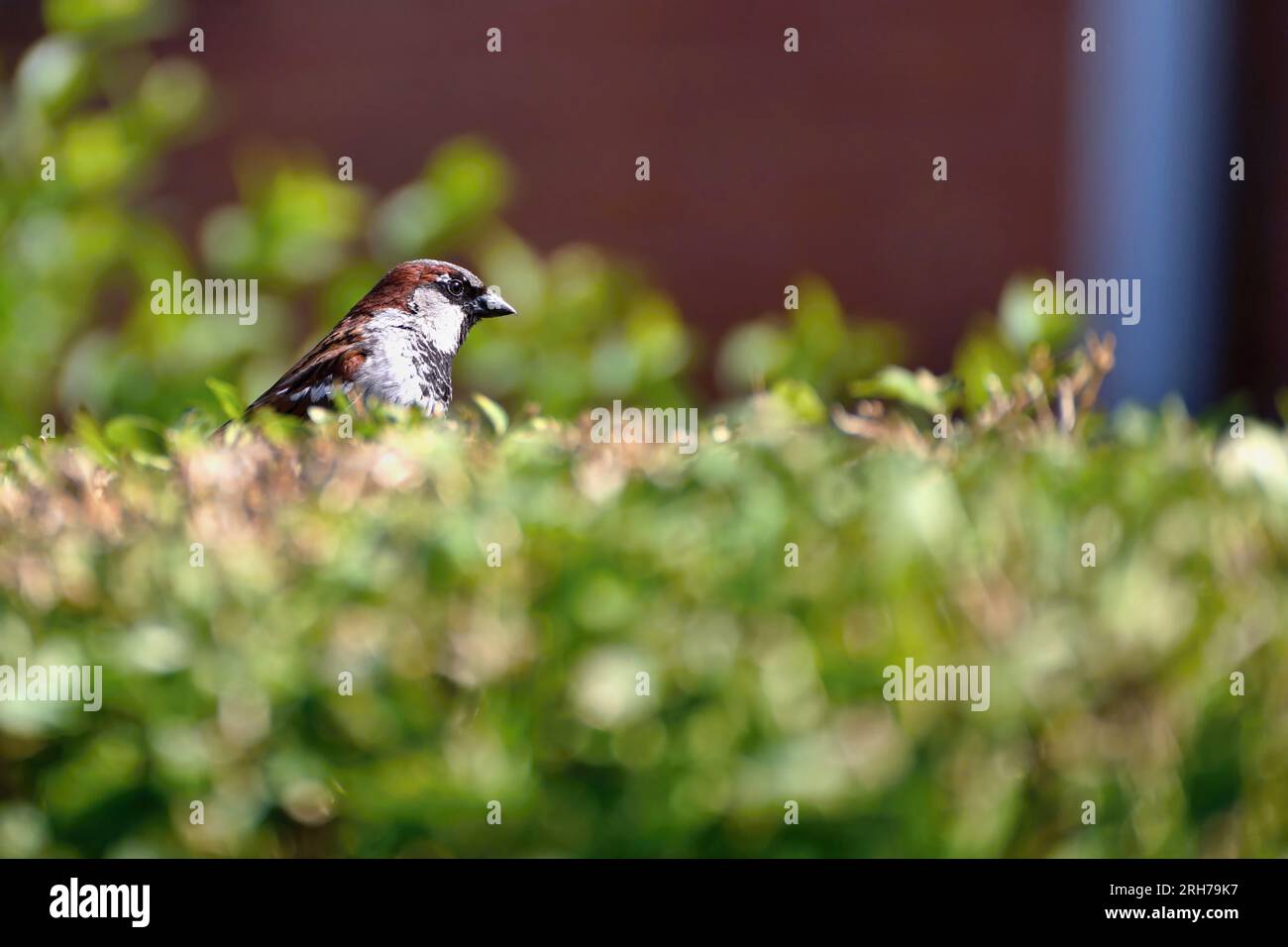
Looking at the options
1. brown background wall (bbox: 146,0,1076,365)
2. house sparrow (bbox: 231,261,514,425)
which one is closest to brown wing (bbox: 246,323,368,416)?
house sparrow (bbox: 231,261,514,425)

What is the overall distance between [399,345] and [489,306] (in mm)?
260

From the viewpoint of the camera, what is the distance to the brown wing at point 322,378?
113 inches

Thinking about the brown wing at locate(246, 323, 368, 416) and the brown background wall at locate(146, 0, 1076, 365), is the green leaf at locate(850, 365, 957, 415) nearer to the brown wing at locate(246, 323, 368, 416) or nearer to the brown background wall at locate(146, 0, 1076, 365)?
the brown wing at locate(246, 323, 368, 416)

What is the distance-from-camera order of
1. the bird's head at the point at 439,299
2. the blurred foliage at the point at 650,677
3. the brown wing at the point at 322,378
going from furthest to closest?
the bird's head at the point at 439,299
the brown wing at the point at 322,378
the blurred foliage at the point at 650,677

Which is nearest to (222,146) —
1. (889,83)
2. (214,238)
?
(889,83)

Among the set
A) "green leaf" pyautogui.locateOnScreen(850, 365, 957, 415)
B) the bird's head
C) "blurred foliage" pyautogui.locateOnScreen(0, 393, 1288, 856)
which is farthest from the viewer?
the bird's head

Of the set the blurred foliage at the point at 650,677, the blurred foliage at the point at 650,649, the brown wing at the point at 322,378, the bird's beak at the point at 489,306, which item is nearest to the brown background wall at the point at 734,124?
the bird's beak at the point at 489,306

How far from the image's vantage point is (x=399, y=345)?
9.70 feet

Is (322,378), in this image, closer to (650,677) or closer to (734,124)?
(650,677)

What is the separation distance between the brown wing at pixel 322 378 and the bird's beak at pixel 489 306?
0.29m

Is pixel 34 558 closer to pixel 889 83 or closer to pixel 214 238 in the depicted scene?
pixel 214 238

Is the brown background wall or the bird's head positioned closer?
the bird's head

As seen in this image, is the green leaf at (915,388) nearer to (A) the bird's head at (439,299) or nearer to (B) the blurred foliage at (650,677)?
(B) the blurred foliage at (650,677)

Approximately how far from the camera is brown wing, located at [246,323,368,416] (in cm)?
286
